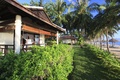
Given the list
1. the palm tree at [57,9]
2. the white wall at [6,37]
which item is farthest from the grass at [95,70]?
the palm tree at [57,9]

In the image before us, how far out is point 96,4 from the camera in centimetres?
3509

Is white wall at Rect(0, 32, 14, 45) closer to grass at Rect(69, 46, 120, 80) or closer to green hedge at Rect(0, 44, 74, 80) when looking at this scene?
grass at Rect(69, 46, 120, 80)

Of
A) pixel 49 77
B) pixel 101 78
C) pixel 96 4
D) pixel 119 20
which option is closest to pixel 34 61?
pixel 49 77

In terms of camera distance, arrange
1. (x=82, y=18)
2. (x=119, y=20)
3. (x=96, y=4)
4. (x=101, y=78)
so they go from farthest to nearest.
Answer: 1. (x=82, y=18)
2. (x=96, y=4)
3. (x=119, y=20)
4. (x=101, y=78)

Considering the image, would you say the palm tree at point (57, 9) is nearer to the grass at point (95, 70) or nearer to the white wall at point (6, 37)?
the grass at point (95, 70)

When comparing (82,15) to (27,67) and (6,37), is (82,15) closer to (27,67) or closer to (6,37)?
(6,37)

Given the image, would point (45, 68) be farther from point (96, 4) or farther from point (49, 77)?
point (96, 4)

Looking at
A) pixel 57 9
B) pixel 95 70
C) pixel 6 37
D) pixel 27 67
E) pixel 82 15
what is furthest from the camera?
pixel 82 15

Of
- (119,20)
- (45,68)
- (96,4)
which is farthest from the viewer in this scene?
(96,4)

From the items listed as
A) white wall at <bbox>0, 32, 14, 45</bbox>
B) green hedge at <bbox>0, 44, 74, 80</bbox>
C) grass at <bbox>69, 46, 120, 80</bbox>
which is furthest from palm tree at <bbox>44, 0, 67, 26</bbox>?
green hedge at <bbox>0, 44, 74, 80</bbox>

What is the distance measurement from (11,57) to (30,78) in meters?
1.01

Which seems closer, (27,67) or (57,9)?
(27,67)


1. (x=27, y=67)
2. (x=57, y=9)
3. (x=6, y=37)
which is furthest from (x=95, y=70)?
(x=57, y=9)

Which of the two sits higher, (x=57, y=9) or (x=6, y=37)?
(x=57, y=9)
